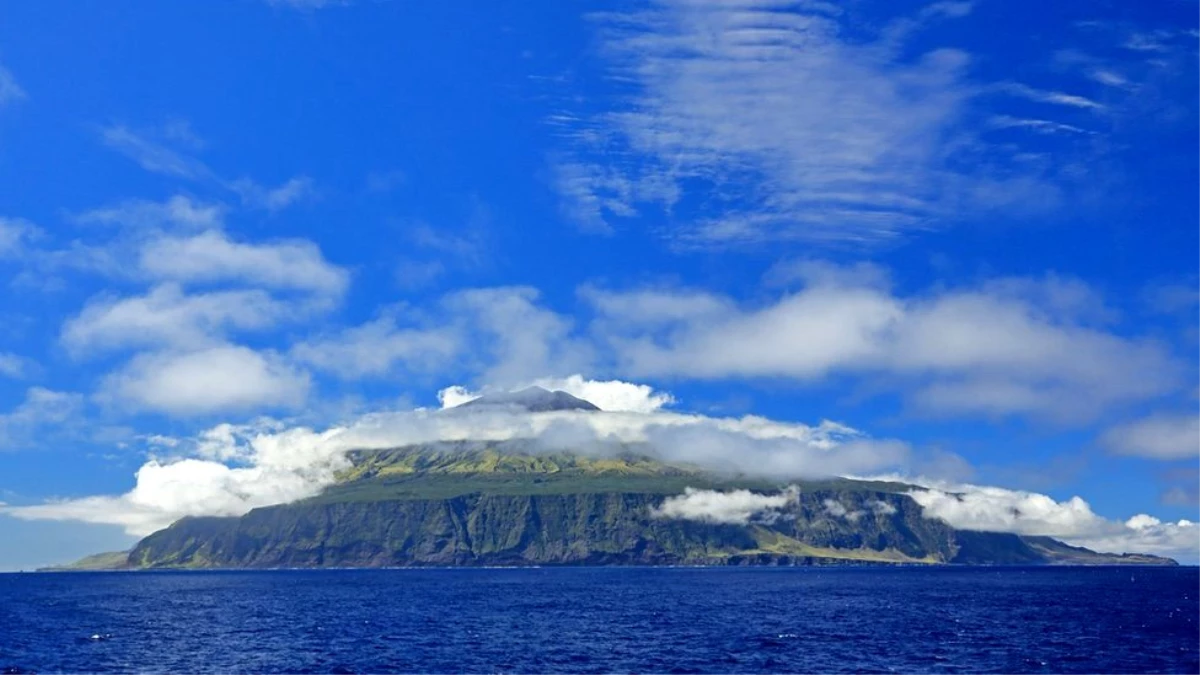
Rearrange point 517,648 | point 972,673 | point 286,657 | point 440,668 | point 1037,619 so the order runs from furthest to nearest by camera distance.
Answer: point 1037,619 → point 517,648 → point 286,657 → point 440,668 → point 972,673

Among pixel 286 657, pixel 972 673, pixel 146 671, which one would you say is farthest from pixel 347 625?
pixel 972 673

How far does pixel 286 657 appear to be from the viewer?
12525 centimetres

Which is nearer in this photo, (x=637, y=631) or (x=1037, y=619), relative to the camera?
(x=637, y=631)

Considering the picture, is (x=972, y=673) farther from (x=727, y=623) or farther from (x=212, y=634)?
(x=212, y=634)

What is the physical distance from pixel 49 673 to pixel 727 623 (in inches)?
4116

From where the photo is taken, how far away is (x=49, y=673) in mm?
113188

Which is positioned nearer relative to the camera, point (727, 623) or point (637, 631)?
point (637, 631)

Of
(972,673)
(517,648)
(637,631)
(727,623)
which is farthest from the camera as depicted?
(727,623)

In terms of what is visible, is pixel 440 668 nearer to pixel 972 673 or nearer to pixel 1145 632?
pixel 972 673

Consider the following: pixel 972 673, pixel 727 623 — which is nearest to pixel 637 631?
pixel 727 623

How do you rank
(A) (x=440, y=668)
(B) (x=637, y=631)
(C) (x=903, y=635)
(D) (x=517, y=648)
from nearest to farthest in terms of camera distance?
(A) (x=440, y=668)
(D) (x=517, y=648)
(C) (x=903, y=635)
(B) (x=637, y=631)

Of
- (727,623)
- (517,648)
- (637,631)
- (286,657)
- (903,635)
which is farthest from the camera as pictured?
(727,623)

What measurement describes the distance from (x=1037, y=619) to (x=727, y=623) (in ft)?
194

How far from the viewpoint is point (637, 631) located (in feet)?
524
